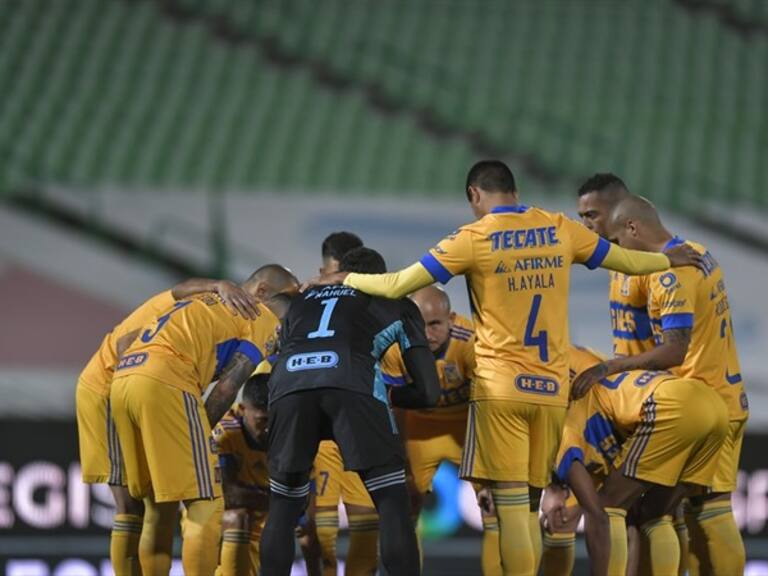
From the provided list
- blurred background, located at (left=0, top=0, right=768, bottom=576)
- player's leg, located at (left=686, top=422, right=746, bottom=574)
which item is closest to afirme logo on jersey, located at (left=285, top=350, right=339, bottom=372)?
player's leg, located at (left=686, top=422, right=746, bottom=574)

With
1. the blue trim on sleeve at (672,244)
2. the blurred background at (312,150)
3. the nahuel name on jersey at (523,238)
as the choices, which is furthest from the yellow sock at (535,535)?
the blurred background at (312,150)

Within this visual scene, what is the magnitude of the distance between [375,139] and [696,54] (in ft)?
13.9

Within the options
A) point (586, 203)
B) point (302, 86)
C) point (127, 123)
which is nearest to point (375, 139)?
point (302, 86)

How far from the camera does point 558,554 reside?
725cm

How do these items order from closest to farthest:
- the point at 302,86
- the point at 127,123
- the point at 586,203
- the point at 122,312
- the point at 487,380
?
the point at 487,380, the point at 586,203, the point at 122,312, the point at 127,123, the point at 302,86

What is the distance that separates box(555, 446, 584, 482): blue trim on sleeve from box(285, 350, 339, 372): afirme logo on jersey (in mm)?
1288

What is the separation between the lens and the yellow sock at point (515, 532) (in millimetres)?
6395

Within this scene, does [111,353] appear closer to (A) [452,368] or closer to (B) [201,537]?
(B) [201,537]

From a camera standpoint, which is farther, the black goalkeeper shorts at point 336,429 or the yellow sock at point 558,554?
the yellow sock at point 558,554

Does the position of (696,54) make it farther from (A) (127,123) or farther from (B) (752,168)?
(A) (127,123)

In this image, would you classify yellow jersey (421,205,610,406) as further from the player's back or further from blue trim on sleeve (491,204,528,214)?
the player's back

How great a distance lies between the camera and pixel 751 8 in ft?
55.9

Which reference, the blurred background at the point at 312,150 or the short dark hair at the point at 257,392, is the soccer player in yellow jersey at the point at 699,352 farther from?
the blurred background at the point at 312,150

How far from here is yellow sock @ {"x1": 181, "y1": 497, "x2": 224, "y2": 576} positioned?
6.66 meters
